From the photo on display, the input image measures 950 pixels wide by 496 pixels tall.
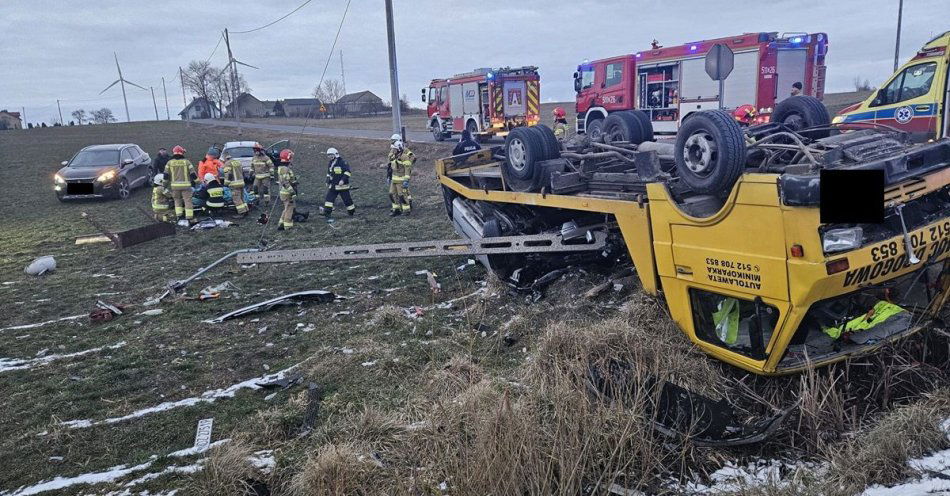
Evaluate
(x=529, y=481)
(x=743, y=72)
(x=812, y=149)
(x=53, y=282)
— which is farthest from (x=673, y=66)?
(x=529, y=481)

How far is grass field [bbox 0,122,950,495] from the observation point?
10.0ft

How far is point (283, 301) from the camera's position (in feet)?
21.3

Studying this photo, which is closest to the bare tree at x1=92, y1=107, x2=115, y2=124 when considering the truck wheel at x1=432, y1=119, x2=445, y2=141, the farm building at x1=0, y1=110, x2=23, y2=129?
the farm building at x1=0, y1=110, x2=23, y2=129

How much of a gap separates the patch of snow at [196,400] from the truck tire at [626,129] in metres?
3.88

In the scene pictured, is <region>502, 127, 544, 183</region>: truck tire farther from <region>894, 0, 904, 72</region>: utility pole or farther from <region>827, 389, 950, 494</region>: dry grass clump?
<region>894, 0, 904, 72</region>: utility pole

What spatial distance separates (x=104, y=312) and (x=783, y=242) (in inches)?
246

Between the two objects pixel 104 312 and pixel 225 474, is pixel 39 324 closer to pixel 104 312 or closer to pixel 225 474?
pixel 104 312

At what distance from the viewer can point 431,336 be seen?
5359 millimetres

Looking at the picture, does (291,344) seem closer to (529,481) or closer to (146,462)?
(146,462)

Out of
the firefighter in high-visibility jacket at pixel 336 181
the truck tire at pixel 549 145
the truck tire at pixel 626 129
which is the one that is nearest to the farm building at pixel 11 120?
the firefighter in high-visibility jacket at pixel 336 181

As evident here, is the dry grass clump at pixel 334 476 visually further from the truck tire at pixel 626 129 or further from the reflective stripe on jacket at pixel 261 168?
the reflective stripe on jacket at pixel 261 168

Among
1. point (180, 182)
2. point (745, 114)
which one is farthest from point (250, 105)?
point (745, 114)

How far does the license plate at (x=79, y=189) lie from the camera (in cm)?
1454

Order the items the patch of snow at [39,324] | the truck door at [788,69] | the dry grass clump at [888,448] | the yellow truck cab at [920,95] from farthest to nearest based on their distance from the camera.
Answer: the truck door at [788,69], the yellow truck cab at [920,95], the patch of snow at [39,324], the dry grass clump at [888,448]
